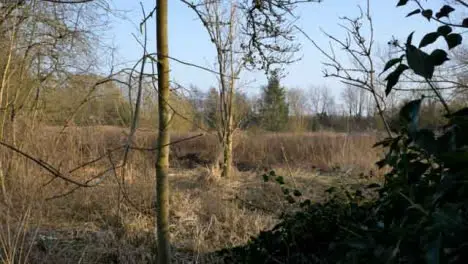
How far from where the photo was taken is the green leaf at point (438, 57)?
122cm

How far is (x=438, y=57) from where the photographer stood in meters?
1.23

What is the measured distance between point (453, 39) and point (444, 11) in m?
0.16

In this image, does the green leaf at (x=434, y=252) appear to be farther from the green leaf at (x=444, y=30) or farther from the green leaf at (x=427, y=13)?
the green leaf at (x=427, y=13)

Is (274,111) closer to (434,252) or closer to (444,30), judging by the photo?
(444,30)

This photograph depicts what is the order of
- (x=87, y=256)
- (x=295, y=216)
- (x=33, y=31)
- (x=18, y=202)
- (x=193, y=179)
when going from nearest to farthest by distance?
(x=295, y=216)
(x=87, y=256)
(x=18, y=202)
(x=33, y=31)
(x=193, y=179)

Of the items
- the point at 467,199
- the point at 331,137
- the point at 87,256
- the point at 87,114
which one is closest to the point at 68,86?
the point at 87,114

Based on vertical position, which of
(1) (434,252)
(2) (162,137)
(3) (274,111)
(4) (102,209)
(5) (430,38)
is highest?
(3) (274,111)

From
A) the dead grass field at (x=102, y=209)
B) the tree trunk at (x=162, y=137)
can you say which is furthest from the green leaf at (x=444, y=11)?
the dead grass field at (x=102, y=209)

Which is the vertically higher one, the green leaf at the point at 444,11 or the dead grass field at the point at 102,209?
the green leaf at the point at 444,11

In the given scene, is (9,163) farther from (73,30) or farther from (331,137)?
(331,137)

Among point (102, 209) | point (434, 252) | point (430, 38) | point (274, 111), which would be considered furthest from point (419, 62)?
point (274, 111)

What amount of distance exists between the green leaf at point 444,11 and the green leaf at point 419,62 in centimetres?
29

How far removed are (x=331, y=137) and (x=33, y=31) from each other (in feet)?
37.4

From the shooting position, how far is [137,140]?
7.09m
